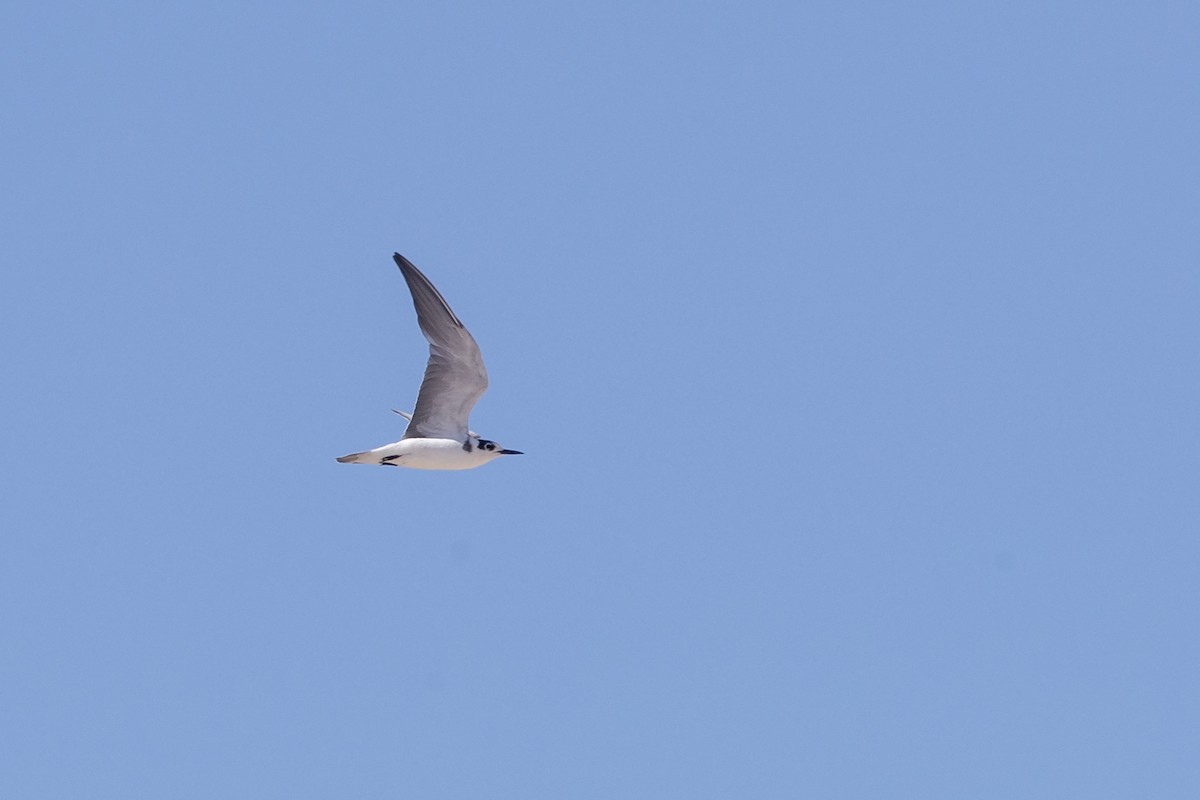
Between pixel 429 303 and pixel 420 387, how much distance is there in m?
2.03

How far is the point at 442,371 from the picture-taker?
158ft

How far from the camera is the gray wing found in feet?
156

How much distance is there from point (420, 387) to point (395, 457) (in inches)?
66.5

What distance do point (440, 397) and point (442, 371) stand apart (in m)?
A: 0.70

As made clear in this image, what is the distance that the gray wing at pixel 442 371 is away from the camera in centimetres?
4753

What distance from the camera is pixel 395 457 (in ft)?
157

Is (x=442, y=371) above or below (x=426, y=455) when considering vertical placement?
above

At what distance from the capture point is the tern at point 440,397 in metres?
47.5

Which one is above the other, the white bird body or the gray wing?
the gray wing

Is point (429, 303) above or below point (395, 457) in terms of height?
above

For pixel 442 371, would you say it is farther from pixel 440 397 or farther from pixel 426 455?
pixel 426 455

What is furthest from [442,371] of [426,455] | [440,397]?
[426,455]

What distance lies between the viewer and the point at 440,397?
48.6 metres

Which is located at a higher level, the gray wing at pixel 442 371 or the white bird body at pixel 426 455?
the gray wing at pixel 442 371
